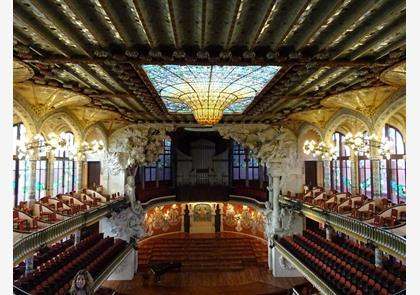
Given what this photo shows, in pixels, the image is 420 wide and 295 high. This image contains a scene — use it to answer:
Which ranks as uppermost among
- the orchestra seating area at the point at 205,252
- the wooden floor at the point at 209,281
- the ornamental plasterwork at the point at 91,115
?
the ornamental plasterwork at the point at 91,115

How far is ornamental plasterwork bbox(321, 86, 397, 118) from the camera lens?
38.6 feet

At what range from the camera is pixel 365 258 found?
Answer: 11.6 m

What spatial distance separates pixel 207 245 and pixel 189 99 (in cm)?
1364

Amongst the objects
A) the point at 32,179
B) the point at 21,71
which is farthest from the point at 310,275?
the point at 21,71

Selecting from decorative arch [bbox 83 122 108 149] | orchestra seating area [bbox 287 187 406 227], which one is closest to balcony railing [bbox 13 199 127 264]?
decorative arch [bbox 83 122 108 149]

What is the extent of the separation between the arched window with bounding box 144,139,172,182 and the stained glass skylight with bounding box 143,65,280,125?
12907 mm

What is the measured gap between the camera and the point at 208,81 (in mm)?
9328

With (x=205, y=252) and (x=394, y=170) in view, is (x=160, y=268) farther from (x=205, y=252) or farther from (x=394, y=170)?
(x=394, y=170)

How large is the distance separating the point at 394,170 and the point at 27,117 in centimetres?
1685

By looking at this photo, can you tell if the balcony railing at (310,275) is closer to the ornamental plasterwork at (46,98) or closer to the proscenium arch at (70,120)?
the ornamental plasterwork at (46,98)

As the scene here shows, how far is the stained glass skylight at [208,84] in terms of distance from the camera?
837 centimetres

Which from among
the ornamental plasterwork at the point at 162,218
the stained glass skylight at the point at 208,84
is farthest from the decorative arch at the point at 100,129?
the stained glass skylight at the point at 208,84

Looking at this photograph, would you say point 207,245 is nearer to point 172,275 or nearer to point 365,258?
point 172,275

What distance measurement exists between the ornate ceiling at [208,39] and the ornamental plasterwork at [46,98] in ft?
5.78
